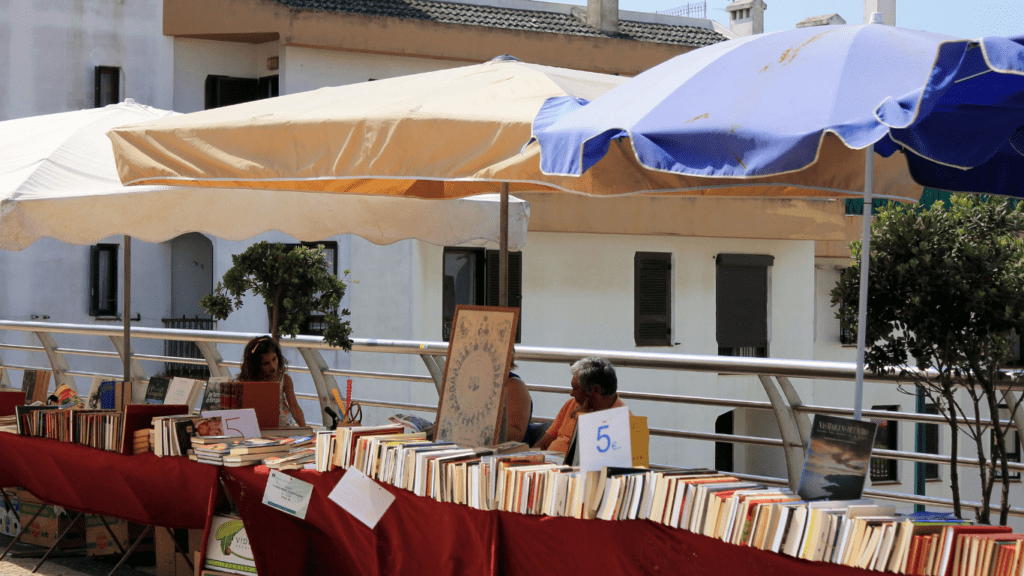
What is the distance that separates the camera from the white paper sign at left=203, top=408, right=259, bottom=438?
17.3ft

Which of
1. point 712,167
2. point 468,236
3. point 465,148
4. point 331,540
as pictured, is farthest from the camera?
point 468,236

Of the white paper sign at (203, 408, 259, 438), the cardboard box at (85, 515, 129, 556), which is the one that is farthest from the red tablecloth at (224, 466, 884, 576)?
the cardboard box at (85, 515, 129, 556)

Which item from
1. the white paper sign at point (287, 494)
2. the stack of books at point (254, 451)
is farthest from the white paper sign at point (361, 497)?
the stack of books at point (254, 451)

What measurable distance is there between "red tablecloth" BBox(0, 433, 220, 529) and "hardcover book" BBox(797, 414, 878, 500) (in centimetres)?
264

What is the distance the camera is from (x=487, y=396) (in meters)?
4.86

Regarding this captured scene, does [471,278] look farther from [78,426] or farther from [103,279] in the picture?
[78,426]

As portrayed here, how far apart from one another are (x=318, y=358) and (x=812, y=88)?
574 cm

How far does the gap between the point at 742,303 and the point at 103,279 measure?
46.6 ft

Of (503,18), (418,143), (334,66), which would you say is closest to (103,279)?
(334,66)

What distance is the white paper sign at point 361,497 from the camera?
4434 millimetres

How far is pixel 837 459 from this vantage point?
3570mm

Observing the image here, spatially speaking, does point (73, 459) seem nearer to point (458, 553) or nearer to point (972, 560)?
point (458, 553)

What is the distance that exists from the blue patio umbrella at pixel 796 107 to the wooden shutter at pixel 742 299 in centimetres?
2297

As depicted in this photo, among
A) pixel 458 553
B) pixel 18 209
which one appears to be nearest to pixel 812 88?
pixel 458 553
